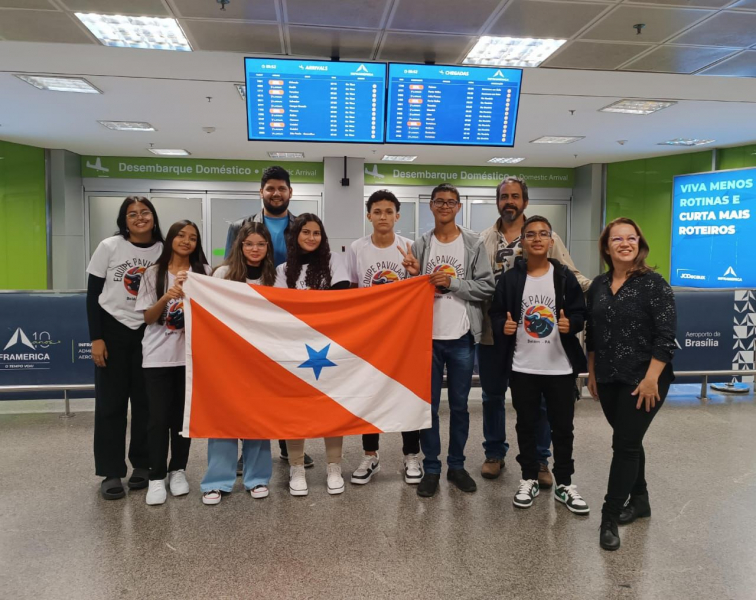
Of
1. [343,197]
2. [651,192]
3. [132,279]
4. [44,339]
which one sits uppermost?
[651,192]

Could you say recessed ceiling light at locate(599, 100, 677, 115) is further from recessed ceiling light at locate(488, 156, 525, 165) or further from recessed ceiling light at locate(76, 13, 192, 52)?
recessed ceiling light at locate(76, 13, 192, 52)

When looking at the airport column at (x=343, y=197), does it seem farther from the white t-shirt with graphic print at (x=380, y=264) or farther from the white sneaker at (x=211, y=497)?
the white sneaker at (x=211, y=497)

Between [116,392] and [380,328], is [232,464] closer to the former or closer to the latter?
[116,392]

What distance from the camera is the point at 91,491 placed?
3225mm

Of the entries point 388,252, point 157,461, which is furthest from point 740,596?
point 157,461

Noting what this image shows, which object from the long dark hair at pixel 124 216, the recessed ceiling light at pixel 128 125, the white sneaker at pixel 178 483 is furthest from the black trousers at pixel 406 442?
the recessed ceiling light at pixel 128 125

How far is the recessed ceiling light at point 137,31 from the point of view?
433 centimetres

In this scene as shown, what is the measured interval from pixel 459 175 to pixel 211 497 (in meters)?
9.52

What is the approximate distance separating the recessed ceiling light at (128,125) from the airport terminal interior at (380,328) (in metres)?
0.07

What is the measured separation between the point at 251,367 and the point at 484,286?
137 cm

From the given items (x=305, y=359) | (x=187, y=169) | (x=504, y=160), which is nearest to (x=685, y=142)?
(x=504, y=160)

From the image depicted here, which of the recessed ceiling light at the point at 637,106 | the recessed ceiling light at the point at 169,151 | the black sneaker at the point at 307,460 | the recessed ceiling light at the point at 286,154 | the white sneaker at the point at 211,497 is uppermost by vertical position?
the recessed ceiling light at the point at 637,106

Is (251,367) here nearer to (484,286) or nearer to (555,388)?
(484,286)

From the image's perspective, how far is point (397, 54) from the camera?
196 inches
